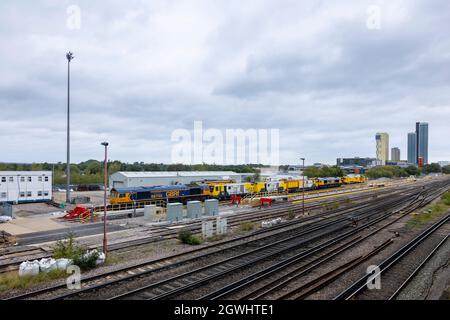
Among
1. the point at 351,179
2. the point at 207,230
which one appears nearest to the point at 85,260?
the point at 207,230

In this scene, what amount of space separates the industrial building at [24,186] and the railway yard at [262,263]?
83.0 ft

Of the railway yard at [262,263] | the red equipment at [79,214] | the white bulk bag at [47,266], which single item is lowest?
the red equipment at [79,214]

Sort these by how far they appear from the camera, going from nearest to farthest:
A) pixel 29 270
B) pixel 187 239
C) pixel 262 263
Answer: pixel 29 270
pixel 262 263
pixel 187 239

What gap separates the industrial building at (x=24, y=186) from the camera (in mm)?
44531

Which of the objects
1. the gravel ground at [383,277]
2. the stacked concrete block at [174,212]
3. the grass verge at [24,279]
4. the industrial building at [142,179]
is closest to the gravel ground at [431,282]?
the gravel ground at [383,277]

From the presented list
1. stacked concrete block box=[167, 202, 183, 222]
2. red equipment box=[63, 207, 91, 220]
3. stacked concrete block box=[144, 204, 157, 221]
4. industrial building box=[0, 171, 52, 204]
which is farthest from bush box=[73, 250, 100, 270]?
industrial building box=[0, 171, 52, 204]

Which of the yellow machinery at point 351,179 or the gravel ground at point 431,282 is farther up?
the yellow machinery at point 351,179

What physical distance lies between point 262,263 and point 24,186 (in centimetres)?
4468

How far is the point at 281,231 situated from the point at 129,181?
38.8 metres

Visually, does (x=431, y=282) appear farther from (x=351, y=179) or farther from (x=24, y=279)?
(x=351, y=179)

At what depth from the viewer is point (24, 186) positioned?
1826 inches

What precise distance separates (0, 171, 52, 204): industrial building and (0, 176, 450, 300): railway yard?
25293mm

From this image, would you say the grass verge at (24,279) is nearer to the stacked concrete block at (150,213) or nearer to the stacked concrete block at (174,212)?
the stacked concrete block at (174,212)
